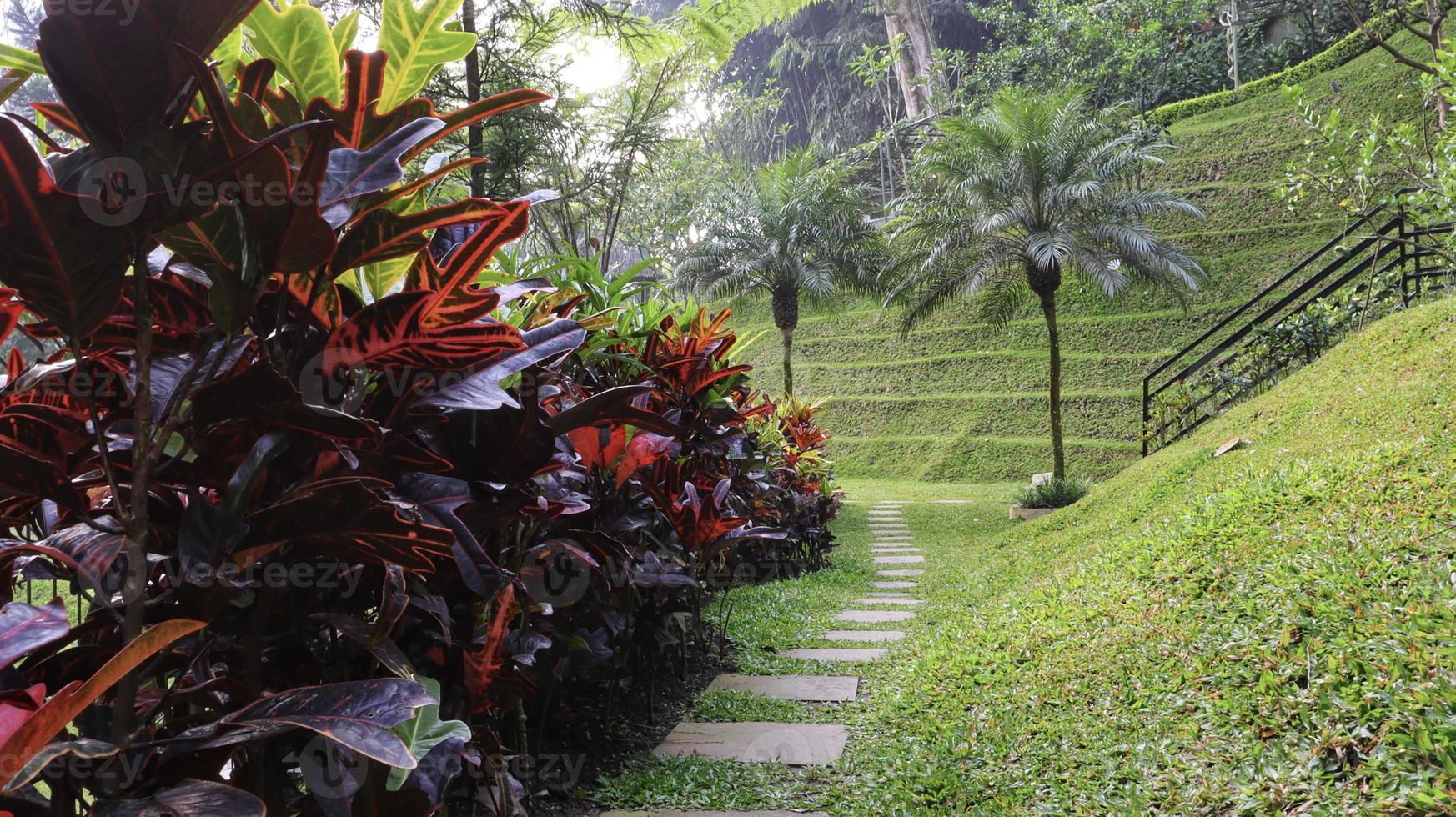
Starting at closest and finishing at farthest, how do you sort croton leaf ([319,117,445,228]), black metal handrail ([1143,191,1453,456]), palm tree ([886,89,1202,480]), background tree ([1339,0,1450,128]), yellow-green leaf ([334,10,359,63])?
croton leaf ([319,117,445,228])
yellow-green leaf ([334,10,359,63])
background tree ([1339,0,1450,128])
black metal handrail ([1143,191,1453,456])
palm tree ([886,89,1202,480])

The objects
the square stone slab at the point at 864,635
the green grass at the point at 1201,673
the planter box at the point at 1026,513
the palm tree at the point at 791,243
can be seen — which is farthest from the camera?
the palm tree at the point at 791,243

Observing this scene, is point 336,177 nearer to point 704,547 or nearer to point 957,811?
point 957,811

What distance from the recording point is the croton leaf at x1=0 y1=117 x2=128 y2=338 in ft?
2.60

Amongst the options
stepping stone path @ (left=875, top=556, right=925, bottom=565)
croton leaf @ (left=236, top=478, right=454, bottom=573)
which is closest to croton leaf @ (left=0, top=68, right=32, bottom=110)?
croton leaf @ (left=236, top=478, right=454, bottom=573)

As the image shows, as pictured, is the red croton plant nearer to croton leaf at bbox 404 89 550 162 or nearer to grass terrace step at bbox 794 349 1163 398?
croton leaf at bbox 404 89 550 162

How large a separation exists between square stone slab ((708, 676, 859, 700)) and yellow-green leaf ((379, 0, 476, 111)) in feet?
8.31

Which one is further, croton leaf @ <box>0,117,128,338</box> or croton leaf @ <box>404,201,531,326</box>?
croton leaf @ <box>404,201,531,326</box>

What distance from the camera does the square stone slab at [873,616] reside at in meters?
4.61

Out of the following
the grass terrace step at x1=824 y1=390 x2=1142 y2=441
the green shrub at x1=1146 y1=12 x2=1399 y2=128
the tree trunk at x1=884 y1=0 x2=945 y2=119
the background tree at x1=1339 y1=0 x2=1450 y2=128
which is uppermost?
the tree trunk at x1=884 y1=0 x2=945 y2=119

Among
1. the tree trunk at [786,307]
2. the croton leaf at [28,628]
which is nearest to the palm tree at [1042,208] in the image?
the tree trunk at [786,307]

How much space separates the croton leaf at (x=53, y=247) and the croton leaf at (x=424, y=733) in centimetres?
52

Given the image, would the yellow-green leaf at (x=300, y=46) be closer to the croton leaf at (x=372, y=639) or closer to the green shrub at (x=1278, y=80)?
the croton leaf at (x=372, y=639)

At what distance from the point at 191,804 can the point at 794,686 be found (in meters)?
2.70

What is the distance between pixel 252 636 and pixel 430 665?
1.44ft
